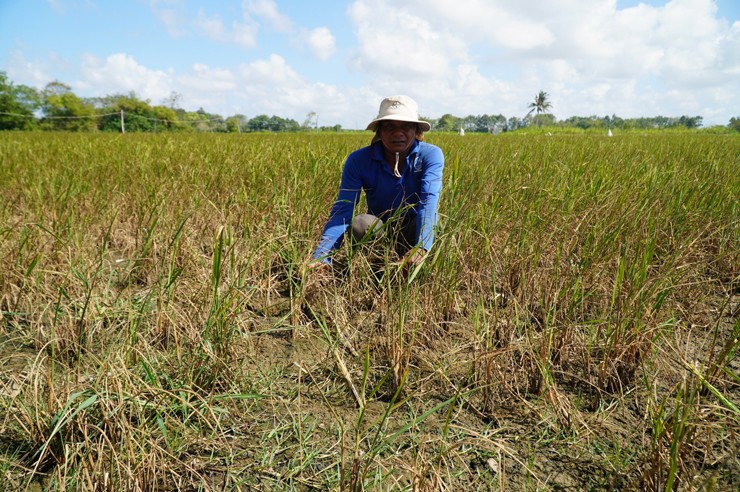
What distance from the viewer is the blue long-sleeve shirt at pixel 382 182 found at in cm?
209

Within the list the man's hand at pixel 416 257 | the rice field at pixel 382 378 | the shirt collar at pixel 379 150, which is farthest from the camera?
the shirt collar at pixel 379 150

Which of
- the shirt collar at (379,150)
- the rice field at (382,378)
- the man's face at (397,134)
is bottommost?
the rice field at (382,378)

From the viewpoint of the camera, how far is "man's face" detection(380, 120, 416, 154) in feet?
6.93

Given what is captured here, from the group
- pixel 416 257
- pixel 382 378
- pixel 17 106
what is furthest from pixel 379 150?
pixel 17 106

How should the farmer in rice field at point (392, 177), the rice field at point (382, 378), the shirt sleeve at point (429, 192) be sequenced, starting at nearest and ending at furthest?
the rice field at point (382, 378) < the shirt sleeve at point (429, 192) < the farmer in rice field at point (392, 177)

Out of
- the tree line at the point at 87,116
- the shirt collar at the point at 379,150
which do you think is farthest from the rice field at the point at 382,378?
the tree line at the point at 87,116

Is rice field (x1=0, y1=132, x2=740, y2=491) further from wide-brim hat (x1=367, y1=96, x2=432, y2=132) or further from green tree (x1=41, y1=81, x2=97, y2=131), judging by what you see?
green tree (x1=41, y1=81, x2=97, y2=131)

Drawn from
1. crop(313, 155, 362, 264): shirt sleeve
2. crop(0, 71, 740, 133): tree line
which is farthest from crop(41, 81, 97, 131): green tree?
crop(313, 155, 362, 264): shirt sleeve

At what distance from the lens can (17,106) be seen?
2938 cm

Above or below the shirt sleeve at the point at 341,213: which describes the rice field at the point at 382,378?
below

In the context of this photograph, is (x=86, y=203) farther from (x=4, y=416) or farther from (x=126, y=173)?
(x=4, y=416)

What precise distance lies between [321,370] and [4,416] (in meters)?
0.80

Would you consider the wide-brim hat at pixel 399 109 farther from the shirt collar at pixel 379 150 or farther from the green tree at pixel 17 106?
the green tree at pixel 17 106

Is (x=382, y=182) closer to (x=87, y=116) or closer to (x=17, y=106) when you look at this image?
(x=87, y=116)
